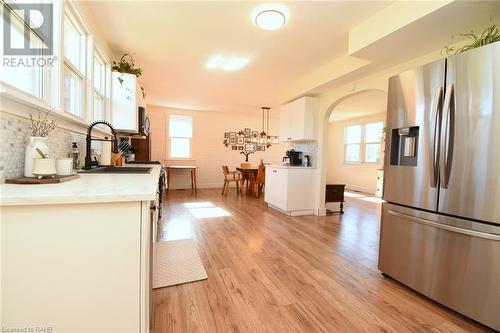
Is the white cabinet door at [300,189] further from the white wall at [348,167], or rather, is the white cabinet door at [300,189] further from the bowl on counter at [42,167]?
the bowl on counter at [42,167]

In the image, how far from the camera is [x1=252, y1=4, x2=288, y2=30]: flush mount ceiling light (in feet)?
6.85

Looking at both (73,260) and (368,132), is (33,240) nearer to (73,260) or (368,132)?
(73,260)

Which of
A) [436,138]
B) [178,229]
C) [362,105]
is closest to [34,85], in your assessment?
[178,229]

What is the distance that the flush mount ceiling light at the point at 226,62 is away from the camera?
321 centimetres

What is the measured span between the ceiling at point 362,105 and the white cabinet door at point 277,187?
6.93 ft

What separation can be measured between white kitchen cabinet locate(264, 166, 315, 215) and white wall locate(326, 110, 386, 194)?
2981 millimetres

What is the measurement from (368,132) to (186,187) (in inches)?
240

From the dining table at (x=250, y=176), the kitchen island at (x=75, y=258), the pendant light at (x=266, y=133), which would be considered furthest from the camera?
the pendant light at (x=266, y=133)

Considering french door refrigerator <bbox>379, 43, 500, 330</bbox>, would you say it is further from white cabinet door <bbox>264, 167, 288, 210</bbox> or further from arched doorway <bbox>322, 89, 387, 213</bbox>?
arched doorway <bbox>322, 89, 387, 213</bbox>

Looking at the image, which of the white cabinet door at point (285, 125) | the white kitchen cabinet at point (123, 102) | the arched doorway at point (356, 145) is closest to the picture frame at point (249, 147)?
the arched doorway at point (356, 145)

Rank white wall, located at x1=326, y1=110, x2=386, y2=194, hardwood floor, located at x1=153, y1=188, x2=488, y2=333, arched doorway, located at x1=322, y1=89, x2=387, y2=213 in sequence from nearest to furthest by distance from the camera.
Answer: hardwood floor, located at x1=153, y1=188, x2=488, y2=333
arched doorway, located at x1=322, y1=89, x2=387, y2=213
white wall, located at x1=326, y1=110, x2=386, y2=194

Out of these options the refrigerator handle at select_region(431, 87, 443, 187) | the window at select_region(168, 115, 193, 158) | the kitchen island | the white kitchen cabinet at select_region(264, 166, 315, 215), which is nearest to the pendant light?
the white kitchen cabinet at select_region(264, 166, 315, 215)

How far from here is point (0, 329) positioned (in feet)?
2.96

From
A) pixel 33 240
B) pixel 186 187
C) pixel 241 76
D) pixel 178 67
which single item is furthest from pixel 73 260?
pixel 186 187
